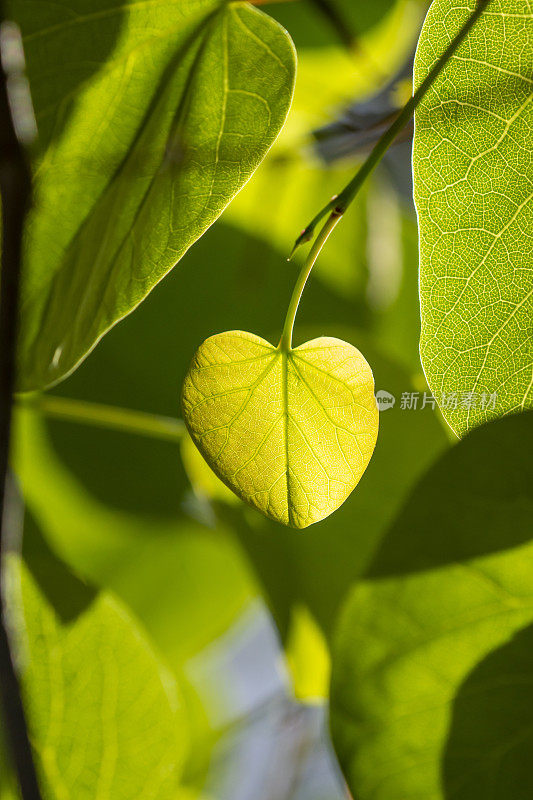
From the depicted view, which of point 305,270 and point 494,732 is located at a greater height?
point 305,270

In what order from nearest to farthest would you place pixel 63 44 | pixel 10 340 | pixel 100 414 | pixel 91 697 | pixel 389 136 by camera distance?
pixel 10 340 < pixel 389 136 < pixel 63 44 < pixel 91 697 < pixel 100 414

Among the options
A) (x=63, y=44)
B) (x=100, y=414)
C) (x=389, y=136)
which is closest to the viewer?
(x=389, y=136)

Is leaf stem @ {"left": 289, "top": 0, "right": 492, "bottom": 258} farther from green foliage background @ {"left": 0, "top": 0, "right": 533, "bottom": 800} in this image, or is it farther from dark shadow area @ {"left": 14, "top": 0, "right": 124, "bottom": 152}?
dark shadow area @ {"left": 14, "top": 0, "right": 124, "bottom": 152}

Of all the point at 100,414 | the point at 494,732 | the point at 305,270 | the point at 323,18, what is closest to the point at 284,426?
the point at 305,270

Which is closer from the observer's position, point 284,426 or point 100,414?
point 284,426

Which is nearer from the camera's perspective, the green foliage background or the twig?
the twig

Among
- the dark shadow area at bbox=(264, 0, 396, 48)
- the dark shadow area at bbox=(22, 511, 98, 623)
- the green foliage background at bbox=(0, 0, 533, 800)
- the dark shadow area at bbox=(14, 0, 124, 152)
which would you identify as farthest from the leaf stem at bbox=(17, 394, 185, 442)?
the dark shadow area at bbox=(264, 0, 396, 48)

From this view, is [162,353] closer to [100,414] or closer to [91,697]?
[100,414]
